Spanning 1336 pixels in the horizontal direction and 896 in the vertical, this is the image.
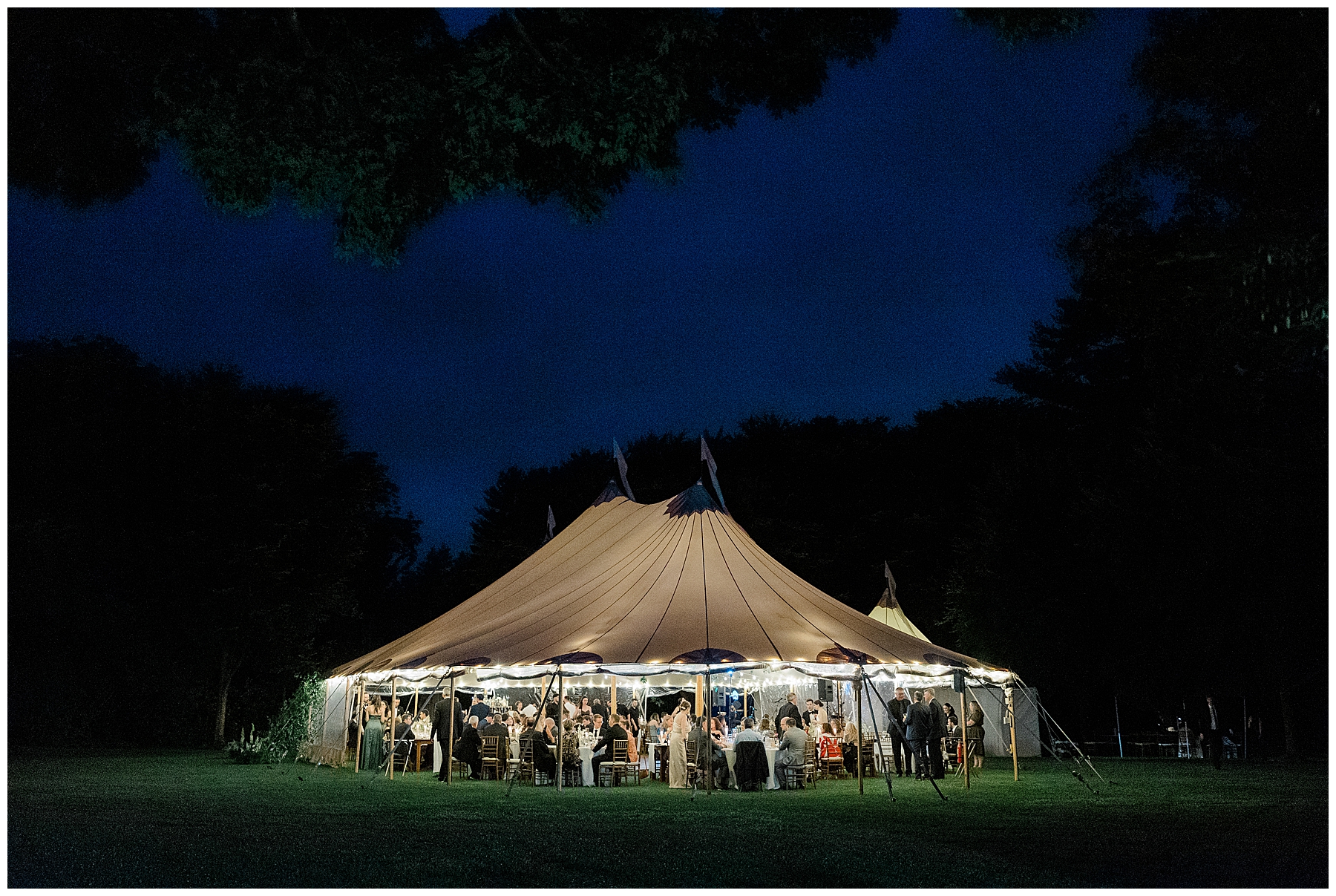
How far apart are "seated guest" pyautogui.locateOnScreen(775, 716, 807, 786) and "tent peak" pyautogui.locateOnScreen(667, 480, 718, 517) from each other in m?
3.08

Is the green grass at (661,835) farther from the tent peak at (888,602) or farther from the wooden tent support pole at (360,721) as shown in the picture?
the tent peak at (888,602)

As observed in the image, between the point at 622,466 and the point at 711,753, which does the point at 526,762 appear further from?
the point at 622,466

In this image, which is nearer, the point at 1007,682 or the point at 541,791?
the point at 541,791

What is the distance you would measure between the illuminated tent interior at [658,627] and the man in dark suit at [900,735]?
357 mm

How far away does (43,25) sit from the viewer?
796cm

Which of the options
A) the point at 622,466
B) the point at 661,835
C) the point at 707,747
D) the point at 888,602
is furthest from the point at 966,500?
the point at 661,835

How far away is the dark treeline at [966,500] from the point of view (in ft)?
30.8

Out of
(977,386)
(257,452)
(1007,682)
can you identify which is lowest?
(1007,682)

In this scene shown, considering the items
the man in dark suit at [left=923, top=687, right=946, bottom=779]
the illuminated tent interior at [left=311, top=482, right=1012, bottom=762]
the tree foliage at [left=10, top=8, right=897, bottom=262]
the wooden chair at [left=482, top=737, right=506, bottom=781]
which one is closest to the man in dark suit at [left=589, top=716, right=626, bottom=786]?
the illuminated tent interior at [left=311, top=482, right=1012, bottom=762]

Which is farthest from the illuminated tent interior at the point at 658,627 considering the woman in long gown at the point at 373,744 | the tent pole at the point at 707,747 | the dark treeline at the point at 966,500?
the dark treeline at the point at 966,500

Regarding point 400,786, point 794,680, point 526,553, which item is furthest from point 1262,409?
point 526,553

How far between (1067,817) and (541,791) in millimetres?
5011

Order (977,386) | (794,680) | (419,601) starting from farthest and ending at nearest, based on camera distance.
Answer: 1. (977,386)
2. (419,601)
3. (794,680)

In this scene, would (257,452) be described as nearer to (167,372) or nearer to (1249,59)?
(167,372)
